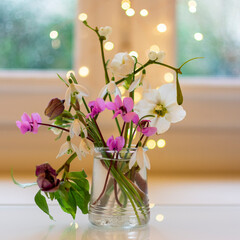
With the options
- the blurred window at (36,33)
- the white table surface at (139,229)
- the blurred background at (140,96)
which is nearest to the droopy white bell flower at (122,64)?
the white table surface at (139,229)

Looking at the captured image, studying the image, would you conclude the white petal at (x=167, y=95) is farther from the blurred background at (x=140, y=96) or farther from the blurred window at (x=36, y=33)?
the blurred window at (x=36, y=33)

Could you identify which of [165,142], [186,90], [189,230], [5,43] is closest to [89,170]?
[165,142]

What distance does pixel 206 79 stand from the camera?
1309 mm

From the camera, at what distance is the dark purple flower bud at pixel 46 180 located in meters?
0.58

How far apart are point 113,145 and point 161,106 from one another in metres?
0.10

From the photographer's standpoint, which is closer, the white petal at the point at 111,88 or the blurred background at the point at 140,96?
the white petal at the point at 111,88

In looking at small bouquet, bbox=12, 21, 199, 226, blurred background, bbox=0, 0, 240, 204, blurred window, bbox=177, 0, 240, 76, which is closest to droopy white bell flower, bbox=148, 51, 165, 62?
small bouquet, bbox=12, 21, 199, 226

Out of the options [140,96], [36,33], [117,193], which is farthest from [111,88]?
[36,33]

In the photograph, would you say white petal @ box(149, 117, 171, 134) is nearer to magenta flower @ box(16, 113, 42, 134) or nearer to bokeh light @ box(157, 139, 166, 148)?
magenta flower @ box(16, 113, 42, 134)

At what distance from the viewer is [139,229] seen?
0.64m

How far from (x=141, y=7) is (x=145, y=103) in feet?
2.12

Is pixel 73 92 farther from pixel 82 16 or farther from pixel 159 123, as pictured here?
pixel 82 16

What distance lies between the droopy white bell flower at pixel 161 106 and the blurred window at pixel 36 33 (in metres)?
0.71

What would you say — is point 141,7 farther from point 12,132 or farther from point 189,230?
point 189,230
